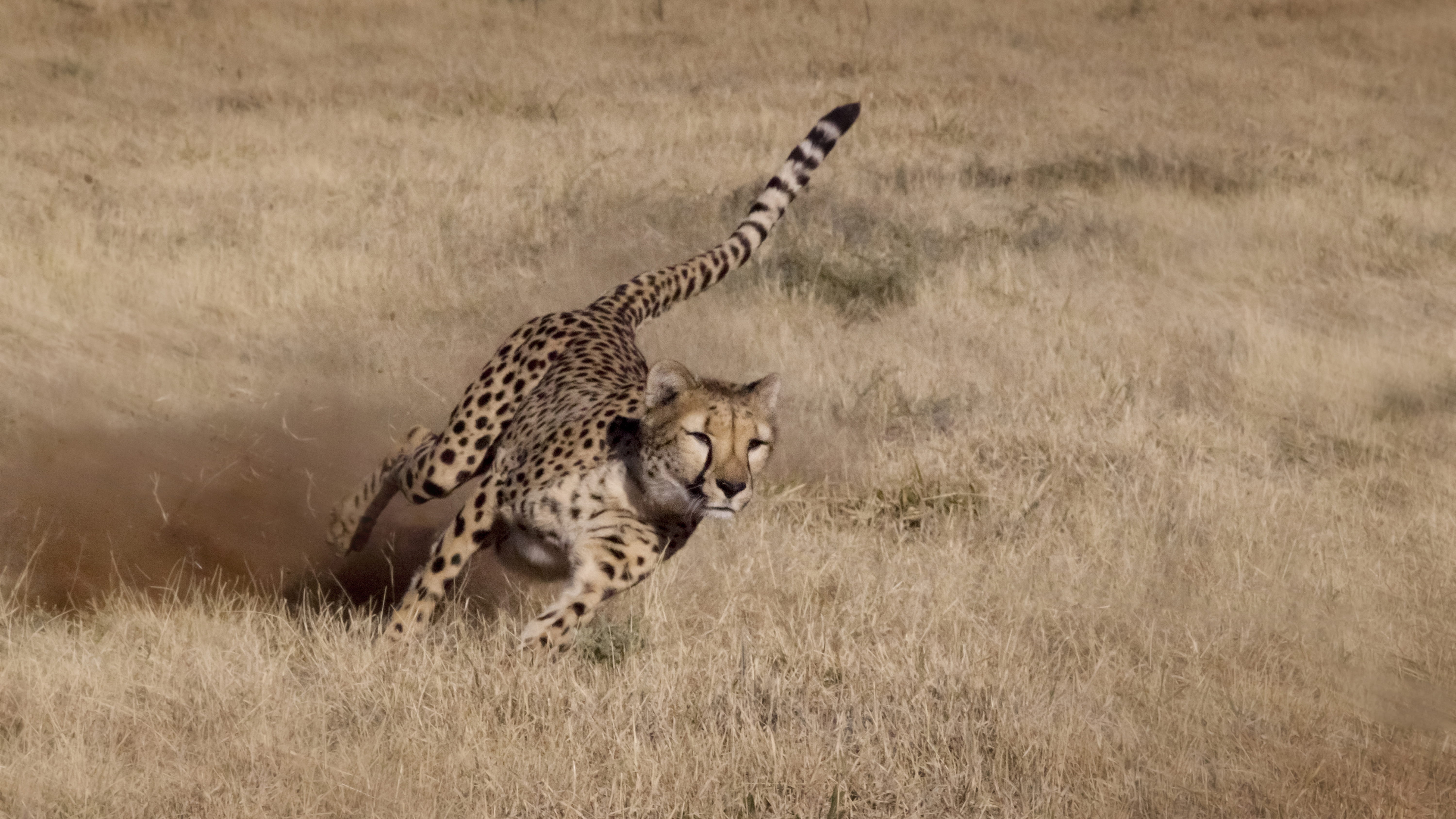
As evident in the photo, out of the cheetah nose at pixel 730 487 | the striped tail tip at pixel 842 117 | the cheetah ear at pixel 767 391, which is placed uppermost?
the striped tail tip at pixel 842 117

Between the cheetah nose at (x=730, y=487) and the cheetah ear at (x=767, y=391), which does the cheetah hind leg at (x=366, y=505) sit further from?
the cheetah nose at (x=730, y=487)

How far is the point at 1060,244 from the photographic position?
902 cm

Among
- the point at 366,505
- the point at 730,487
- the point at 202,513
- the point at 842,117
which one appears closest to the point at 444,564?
the point at 730,487

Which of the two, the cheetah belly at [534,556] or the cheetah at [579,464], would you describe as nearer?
the cheetah at [579,464]

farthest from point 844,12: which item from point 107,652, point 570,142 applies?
point 107,652

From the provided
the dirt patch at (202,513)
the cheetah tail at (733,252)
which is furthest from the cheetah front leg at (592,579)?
the cheetah tail at (733,252)

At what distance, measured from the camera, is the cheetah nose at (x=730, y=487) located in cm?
372

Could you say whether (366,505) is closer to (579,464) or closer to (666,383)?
(579,464)

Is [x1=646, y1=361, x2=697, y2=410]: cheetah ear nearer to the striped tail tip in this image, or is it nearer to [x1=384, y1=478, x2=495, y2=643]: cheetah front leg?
[x1=384, y1=478, x2=495, y2=643]: cheetah front leg

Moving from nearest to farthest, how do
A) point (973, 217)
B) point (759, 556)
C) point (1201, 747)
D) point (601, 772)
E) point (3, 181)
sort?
point (601, 772) < point (1201, 747) < point (759, 556) < point (3, 181) < point (973, 217)

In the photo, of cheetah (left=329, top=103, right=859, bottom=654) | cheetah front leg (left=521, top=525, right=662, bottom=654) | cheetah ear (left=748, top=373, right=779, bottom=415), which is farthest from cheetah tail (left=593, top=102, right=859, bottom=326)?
cheetah front leg (left=521, top=525, right=662, bottom=654)

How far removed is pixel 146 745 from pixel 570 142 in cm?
776

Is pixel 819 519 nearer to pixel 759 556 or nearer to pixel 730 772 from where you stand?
pixel 759 556

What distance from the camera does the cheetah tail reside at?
542 cm
